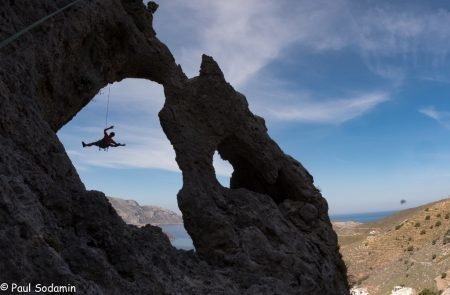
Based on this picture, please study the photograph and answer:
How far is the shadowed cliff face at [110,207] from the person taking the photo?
8531 mm

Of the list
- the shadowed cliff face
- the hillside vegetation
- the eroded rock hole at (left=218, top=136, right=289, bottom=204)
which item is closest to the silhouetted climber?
the shadowed cliff face

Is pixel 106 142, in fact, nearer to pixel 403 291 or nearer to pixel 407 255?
pixel 403 291

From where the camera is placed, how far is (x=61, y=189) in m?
9.91

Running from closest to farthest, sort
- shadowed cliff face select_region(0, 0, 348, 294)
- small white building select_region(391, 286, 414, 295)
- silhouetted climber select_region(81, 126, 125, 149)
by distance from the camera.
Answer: shadowed cliff face select_region(0, 0, 348, 294)
silhouetted climber select_region(81, 126, 125, 149)
small white building select_region(391, 286, 414, 295)

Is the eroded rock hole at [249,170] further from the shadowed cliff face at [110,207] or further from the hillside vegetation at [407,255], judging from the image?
the hillside vegetation at [407,255]

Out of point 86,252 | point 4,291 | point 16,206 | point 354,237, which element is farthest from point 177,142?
point 354,237

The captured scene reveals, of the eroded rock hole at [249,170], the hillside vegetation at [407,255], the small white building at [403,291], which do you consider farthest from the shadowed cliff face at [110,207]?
the hillside vegetation at [407,255]

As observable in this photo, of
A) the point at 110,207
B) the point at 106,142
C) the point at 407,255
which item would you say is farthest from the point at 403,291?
the point at 110,207

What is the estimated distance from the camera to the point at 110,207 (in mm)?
10625

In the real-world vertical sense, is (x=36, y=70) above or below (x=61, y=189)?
above

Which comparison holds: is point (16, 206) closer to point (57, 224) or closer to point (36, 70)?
point (57, 224)

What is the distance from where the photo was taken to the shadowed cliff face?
28.0ft

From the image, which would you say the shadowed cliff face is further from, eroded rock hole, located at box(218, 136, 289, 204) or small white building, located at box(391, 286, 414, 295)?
small white building, located at box(391, 286, 414, 295)

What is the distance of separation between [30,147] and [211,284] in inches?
283
